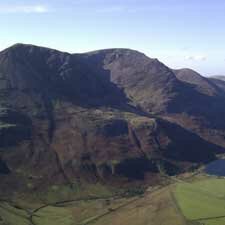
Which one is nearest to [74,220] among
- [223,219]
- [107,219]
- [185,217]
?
[107,219]

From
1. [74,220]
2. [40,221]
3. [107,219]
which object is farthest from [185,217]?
[40,221]

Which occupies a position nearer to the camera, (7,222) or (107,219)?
(7,222)

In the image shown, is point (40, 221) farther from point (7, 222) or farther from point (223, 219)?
point (223, 219)

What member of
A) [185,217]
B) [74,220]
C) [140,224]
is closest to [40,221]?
[74,220]

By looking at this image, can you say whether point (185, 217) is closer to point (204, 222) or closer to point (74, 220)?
point (204, 222)

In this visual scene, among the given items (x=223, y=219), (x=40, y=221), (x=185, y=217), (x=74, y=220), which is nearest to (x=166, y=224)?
(x=185, y=217)

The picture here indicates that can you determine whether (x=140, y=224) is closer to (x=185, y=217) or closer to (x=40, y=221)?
(x=185, y=217)
